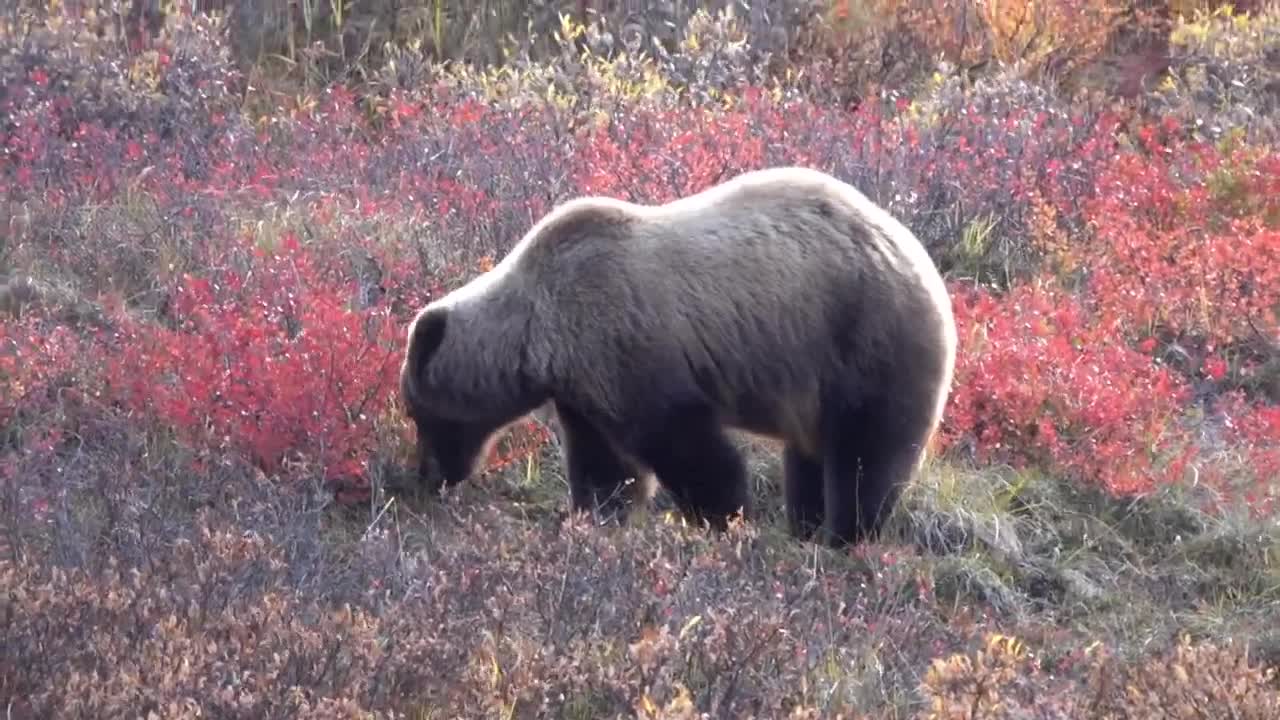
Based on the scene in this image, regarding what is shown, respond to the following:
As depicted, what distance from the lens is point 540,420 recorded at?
7.25 metres

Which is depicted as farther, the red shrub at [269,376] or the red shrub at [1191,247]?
the red shrub at [1191,247]

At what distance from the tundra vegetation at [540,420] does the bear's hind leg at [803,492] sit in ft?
0.64

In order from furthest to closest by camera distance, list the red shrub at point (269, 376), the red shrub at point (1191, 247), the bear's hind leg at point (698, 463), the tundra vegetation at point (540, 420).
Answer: the red shrub at point (1191, 247) < the red shrub at point (269, 376) < the bear's hind leg at point (698, 463) < the tundra vegetation at point (540, 420)

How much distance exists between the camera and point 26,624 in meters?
4.45

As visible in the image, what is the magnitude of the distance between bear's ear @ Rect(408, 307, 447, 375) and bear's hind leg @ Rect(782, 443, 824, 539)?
1267 mm

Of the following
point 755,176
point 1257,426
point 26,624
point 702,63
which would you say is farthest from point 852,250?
point 702,63

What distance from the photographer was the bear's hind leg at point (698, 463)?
19.7 feet

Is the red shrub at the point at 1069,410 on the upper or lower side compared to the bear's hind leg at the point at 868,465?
lower

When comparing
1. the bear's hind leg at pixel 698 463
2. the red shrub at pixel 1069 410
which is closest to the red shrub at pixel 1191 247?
the red shrub at pixel 1069 410

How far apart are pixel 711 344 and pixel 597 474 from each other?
601 mm

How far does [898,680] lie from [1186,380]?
11.9ft

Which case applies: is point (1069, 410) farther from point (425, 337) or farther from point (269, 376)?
point (269, 376)

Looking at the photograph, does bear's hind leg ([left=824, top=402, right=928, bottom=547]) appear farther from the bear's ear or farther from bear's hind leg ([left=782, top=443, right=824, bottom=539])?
the bear's ear

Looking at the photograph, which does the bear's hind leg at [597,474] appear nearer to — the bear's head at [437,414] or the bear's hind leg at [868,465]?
the bear's head at [437,414]
